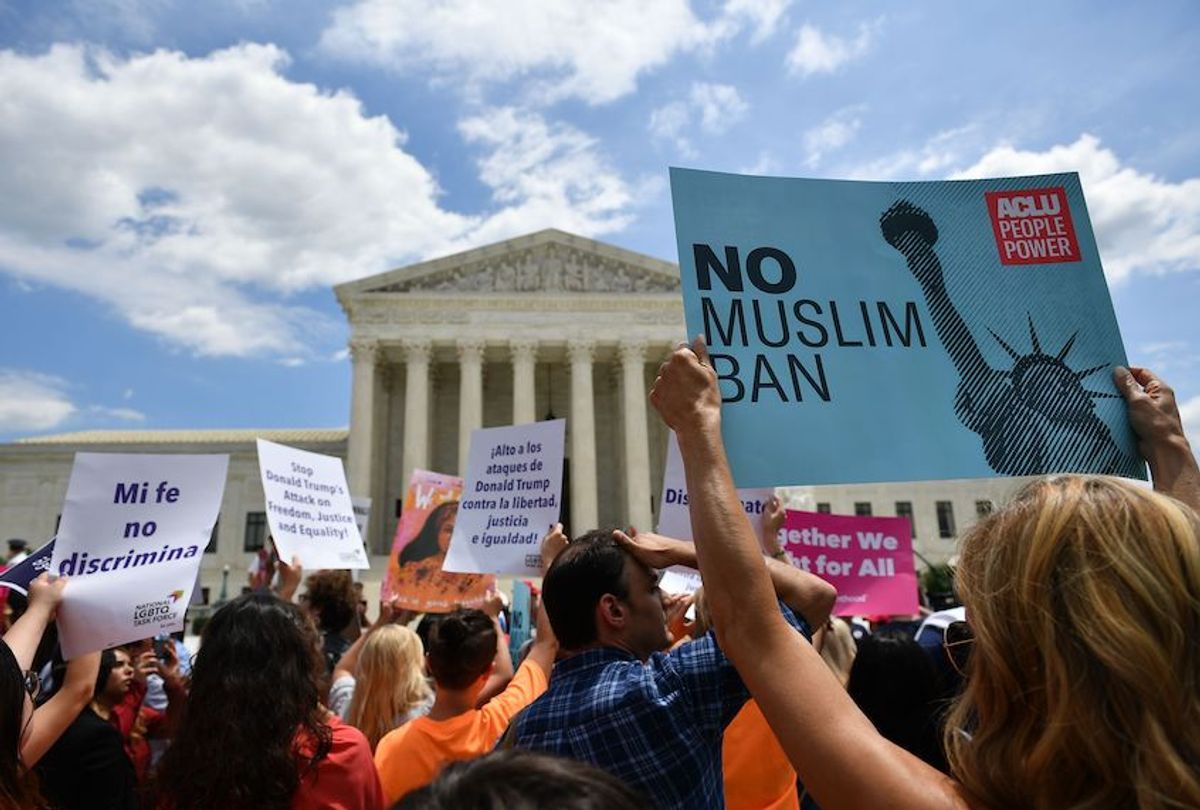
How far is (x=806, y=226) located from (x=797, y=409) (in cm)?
77

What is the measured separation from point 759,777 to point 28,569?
11.9ft

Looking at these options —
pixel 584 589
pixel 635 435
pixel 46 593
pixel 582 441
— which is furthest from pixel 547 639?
pixel 635 435

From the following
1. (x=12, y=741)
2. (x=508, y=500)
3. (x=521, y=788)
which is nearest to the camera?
(x=521, y=788)

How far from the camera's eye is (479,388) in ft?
127

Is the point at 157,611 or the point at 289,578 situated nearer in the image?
the point at 157,611

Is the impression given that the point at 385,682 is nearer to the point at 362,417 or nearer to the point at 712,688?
the point at 712,688

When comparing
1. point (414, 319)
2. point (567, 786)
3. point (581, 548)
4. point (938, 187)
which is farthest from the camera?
point (414, 319)

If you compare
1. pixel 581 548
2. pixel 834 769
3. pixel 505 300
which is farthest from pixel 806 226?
pixel 505 300

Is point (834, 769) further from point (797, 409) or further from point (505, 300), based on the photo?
point (505, 300)

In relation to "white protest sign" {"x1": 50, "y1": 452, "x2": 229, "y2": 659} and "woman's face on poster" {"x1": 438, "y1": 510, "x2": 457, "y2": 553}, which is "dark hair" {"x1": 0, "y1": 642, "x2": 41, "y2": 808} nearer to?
"white protest sign" {"x1": 50, "y1": 452, "x2": 229, "y2": 659}

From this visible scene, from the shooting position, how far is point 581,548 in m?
Result: 2.52

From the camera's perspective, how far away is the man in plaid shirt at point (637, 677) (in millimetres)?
2102

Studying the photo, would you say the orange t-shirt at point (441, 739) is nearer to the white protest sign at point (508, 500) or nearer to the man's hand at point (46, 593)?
the man's hand at point (46, 593)

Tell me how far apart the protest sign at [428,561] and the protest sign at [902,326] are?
4.51 m
